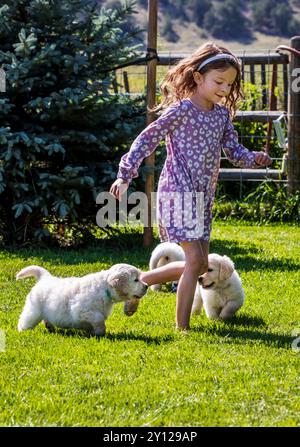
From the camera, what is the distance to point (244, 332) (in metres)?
5.62

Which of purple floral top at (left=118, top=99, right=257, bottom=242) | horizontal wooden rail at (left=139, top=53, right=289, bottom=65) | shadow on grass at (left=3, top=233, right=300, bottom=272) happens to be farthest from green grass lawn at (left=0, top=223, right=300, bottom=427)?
horizontal wooden rail at (left=139, top=53, right=289, bottom=65)

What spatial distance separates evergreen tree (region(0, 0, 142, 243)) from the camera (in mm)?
8242

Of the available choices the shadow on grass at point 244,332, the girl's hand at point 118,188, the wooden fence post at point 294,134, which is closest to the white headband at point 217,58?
the girl's hand at point 118,188

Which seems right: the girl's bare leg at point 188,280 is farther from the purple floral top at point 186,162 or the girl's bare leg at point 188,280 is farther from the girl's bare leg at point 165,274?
the girl's bare leg at point 165,274

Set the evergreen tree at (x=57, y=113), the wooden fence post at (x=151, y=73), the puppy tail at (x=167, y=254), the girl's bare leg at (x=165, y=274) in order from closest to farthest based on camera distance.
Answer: the girl's bare leg at (x=165, y=274) → the puppy tail at (x=167, y=254) → the evergreen tree at (x=57, y=113) → the wooden fence post at (x=151, y=73)

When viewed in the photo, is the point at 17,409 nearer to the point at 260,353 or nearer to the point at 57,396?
the point at 57,396

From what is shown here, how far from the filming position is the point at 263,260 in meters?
8.27

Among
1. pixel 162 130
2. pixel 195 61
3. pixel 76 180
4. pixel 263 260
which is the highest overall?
pixel 195 61

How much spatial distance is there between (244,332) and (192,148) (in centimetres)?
125

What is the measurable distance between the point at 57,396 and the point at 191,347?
1.17 metres

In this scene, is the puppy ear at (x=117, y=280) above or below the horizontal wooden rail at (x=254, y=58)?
below

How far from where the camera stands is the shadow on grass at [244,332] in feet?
17.6

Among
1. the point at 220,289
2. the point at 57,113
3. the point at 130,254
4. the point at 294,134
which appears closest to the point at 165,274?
the point at 220,289
